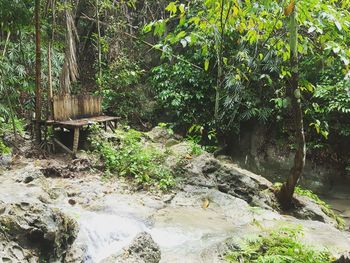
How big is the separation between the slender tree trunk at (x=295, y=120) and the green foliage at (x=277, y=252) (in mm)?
1489

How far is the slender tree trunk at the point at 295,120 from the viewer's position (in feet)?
14.9

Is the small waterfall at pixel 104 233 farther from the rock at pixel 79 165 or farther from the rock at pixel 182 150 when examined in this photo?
the rock at pixel 182 150

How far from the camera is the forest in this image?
383cm

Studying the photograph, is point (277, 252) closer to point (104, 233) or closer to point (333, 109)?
point (104, 233)

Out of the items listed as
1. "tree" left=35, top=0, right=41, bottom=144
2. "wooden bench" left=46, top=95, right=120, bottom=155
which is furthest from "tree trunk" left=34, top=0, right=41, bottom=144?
"wooden bench" left=46, top=95, right=120, bottom=155

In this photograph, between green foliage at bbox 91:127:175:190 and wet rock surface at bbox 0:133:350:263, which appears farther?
green foliage at bbox 91:127:175:190

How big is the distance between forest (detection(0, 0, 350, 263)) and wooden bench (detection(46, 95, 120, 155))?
3 cm

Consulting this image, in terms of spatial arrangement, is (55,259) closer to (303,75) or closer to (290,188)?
(290,188)

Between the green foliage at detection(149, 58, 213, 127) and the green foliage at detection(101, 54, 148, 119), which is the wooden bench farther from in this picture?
the green foliage at detection(101, 54, 148, 119)

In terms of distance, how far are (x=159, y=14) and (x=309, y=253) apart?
9.94 m

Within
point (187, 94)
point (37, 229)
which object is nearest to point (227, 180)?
point (37, 229)

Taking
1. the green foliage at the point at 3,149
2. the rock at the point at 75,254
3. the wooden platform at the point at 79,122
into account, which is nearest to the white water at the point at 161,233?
the rock at the point at 75,254

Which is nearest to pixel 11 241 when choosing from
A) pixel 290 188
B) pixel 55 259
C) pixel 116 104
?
pixel 55 259

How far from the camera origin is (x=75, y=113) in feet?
24.5
